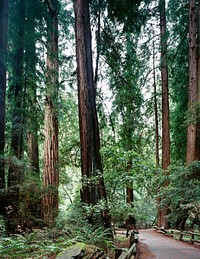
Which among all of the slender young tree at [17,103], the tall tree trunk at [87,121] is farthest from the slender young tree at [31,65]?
the tall tree trunk at [87,121]

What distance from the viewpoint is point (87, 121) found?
7730 millimetres

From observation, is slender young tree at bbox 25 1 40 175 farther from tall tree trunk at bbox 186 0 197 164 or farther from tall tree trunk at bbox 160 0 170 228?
tall tree trunk at bbox 160 0 170 228

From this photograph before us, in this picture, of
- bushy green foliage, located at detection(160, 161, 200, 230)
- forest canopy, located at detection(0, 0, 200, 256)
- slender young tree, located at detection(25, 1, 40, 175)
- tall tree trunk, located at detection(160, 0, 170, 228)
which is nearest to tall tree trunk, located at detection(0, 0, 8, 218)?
forest canopy, located at detection(0, 0, 200, 256)

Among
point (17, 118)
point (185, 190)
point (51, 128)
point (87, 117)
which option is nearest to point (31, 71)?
point (17, 118)

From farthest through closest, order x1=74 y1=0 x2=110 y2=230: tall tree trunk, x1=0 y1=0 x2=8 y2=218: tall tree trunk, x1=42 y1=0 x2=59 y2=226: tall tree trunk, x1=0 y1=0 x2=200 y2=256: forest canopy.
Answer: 1. x1=42 y1=0 x2=59 y2=226: tall tree trunk
2. x1=74 y1=0 x2=110 y2=230: tall tree trunk
3. x1=0 y1=0 x2=200 y2=256: forest canopy
4. x1=0 y1=0 x2=8 y2=218: tall tree trunk

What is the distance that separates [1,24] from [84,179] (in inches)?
220

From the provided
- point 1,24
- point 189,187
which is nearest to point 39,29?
point 1,24

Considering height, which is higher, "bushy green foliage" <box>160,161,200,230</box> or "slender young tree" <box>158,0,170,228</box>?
"slender young tree" <box>158,0,170,228</box>

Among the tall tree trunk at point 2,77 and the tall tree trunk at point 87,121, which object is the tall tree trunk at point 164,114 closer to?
the tall tree trunk at point 87,121

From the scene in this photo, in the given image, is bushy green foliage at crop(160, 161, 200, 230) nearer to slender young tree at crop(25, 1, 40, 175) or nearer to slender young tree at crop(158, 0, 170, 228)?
slender young tree at crop(158, 0, 170, 228)

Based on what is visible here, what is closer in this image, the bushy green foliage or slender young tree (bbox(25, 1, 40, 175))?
the bushy green foliage

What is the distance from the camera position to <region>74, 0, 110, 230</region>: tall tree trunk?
23.0ft

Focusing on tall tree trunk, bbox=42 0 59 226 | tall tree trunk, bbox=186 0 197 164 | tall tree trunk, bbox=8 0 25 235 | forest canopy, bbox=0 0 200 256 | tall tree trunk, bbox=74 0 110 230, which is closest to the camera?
tall tree trunk, bbox=8 0 25 235

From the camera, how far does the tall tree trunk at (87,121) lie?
7020 millimetres
